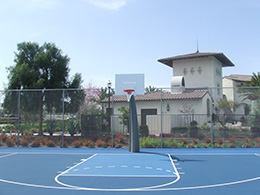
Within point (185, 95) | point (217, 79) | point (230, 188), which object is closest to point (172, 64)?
point (217, 79)

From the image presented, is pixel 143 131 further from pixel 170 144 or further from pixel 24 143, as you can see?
Result: pixel 24 143

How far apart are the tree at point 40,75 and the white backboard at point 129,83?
18.3 feet

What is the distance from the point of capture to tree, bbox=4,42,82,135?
19203 millimetres

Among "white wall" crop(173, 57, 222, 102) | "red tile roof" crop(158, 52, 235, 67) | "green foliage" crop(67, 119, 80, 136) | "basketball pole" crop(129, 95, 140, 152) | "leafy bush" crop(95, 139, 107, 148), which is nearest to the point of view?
"basketball pole" crop(129, 95, 140, 152)

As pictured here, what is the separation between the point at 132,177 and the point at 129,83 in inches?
291

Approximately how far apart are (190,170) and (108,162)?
328 centimetres

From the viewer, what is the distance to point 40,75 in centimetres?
2041

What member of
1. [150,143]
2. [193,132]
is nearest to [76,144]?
[150,143]

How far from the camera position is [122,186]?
7152 millimetres

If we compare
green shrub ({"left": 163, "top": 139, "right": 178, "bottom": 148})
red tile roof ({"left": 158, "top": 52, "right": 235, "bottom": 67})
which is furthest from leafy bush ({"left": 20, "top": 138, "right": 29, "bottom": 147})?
red tile roof ({"left": 158, "top": 52, "right": 235, "bottom": 67})

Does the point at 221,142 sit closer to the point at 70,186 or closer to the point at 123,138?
the point at 123,138

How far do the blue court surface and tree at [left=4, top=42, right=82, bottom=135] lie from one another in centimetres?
781

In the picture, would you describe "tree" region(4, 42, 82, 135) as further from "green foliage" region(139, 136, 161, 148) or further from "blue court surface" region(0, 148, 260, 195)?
"blue court surface" region(0, 148, 260, 195)

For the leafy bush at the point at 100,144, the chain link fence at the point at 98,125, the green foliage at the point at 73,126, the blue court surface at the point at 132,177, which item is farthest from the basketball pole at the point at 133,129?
the green foliage at the point at 73,126
